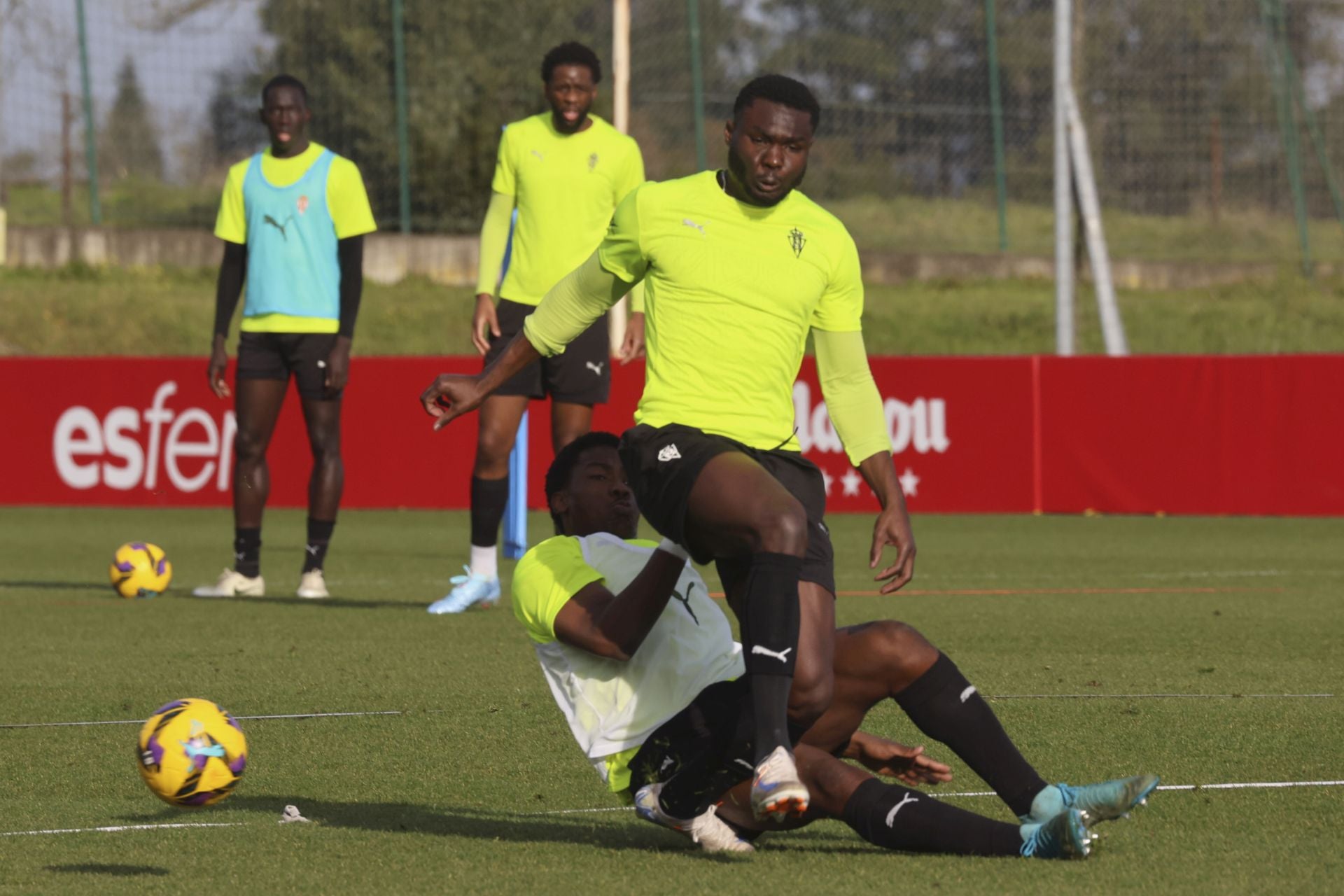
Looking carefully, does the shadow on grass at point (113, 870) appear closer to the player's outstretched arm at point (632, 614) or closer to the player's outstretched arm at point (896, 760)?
the player's outstretched arm at point (632, 614)

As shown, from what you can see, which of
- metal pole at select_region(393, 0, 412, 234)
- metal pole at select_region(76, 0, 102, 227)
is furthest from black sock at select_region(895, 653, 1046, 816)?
metal pole at select_region(76, 0, 102, 227)

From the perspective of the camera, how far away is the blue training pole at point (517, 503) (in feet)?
37.7

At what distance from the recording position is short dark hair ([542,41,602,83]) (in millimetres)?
8695

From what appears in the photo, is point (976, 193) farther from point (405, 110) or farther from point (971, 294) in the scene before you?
point (405, 110)

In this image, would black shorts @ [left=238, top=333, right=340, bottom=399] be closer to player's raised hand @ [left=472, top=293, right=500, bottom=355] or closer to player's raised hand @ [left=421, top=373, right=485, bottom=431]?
player's raised hand @ [left=472, top=293, right=500, bottom=355]

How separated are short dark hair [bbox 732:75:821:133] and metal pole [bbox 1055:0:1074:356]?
12.9 metres

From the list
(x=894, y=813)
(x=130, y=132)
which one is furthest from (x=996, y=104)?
(x=894, y=813)

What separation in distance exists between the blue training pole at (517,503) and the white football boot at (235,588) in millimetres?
1960

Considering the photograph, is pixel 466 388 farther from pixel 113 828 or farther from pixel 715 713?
pixel 113 828

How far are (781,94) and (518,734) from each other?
7.03 feet

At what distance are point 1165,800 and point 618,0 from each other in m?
14.0

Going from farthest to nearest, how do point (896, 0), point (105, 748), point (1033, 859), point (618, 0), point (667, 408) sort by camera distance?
point (896, 0), point (618, 0), point (105, 748), point (667, 408), point (1033, 859)

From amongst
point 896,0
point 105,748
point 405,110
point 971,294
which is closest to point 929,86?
point 896,0

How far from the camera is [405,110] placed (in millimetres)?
22938
